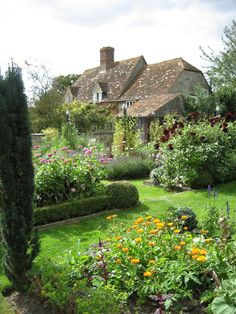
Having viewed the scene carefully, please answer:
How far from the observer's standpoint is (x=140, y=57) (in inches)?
1323

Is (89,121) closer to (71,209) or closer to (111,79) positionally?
(111,79)

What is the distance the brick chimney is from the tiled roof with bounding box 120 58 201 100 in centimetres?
542

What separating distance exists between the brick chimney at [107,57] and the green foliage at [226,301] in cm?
3485

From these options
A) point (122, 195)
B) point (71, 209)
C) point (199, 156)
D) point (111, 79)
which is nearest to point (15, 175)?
point (71, 209)

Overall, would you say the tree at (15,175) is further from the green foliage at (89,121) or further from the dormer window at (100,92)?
the dormer window at (100,92)

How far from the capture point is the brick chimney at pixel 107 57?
1451 inches

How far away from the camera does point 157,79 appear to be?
99.2 ft

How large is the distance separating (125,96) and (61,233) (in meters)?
24.9

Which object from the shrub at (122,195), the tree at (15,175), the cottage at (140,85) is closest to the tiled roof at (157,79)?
the cottage at (140,85)

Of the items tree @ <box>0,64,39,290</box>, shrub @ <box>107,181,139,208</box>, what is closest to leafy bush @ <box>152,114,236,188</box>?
shrub @ <box>107,181,139,208</box>

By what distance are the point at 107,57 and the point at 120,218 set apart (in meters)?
30.9

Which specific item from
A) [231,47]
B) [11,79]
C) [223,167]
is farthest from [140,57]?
[11,79]

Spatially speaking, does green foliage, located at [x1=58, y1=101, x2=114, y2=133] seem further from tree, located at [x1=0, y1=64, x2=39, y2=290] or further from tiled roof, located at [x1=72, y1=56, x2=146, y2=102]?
tree, located at [x1=0, y1=64, x2=39, y2=290]

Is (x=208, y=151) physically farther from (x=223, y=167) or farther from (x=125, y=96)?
(x=125, y=96)
